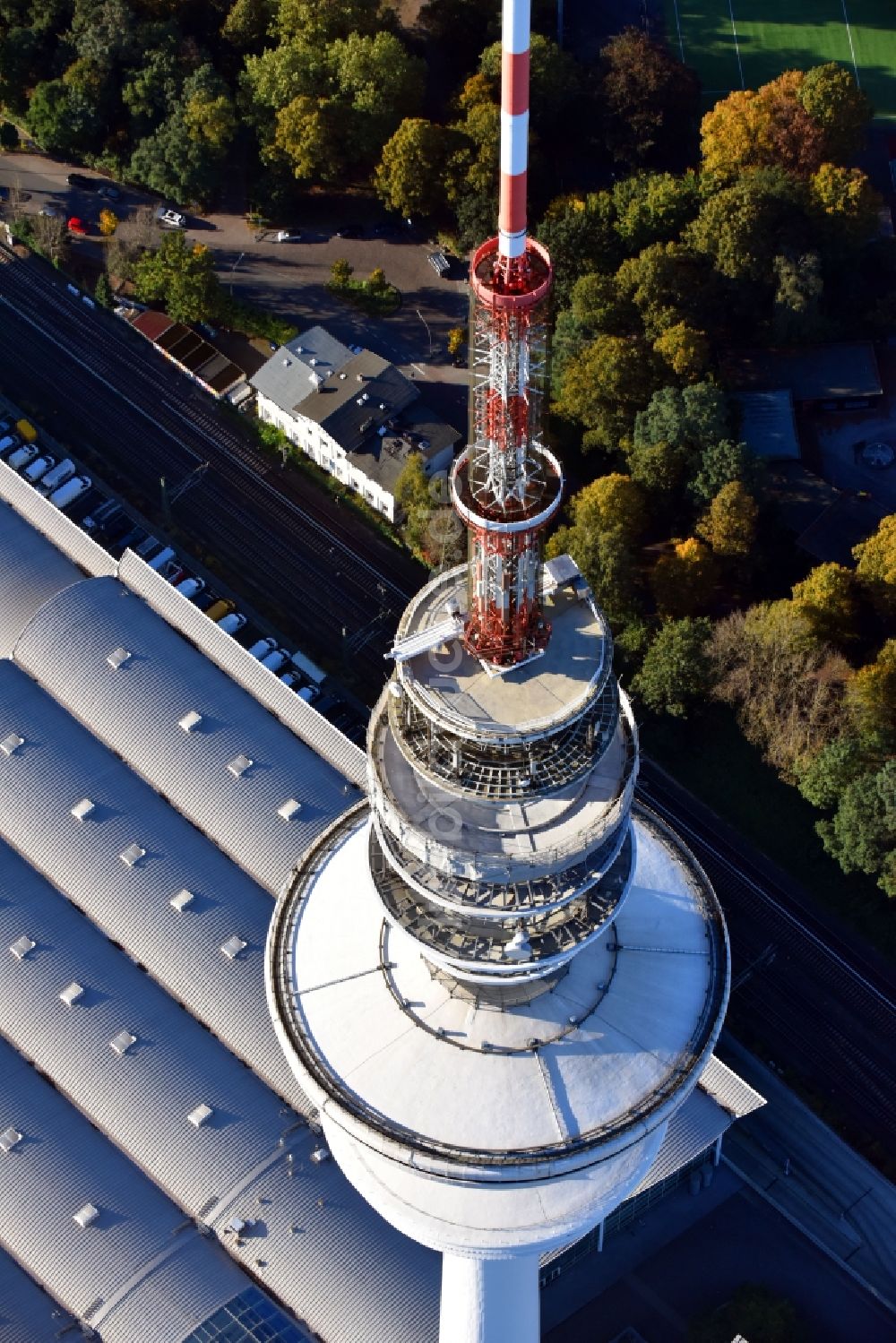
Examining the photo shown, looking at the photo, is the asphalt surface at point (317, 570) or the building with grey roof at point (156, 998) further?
the asphalt surface at point (317, 570)

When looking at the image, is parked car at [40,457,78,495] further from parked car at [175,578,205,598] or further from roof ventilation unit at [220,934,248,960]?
roof ventilation unit at [220,934,248,960]

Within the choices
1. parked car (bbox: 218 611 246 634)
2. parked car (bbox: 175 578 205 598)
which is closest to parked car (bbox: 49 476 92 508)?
parked car (bbox: 175 578 205 598)

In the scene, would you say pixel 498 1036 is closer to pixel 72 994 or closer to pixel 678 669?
pixel 72 994

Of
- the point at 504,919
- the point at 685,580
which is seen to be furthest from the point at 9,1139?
the point at 685,580

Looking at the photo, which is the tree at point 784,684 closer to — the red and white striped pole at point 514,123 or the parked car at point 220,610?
the parked car at point 220,610

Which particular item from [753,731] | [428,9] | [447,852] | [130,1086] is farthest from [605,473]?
[447,852]

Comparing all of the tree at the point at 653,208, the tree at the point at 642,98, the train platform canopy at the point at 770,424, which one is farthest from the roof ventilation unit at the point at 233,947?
the tree at the point at 642,98
